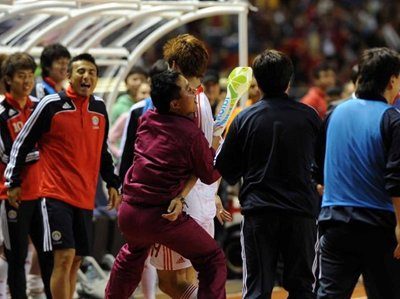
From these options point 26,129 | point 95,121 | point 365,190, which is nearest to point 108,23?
point 95,121

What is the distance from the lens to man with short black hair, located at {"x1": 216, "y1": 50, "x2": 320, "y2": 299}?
754 centimetres

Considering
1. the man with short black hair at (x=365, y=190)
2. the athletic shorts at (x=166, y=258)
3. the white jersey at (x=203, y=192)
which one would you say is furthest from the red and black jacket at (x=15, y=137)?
the man with short black hair at (x=365, y=190)

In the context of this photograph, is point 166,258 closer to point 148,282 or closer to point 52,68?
point 148,282

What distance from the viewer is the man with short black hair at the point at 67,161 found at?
8.92m

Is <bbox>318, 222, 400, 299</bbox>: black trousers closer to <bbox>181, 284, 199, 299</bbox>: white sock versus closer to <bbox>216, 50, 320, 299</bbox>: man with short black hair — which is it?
<bbox>216, 50, 320, 299</bbox>: man with short black hair

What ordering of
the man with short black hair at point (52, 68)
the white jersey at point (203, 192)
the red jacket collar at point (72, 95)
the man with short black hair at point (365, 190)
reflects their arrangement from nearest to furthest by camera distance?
the man with short black hair at point (365, 190) < the white jersey at point (203, 192) < the red jacket collar at point (72, 95) < the man with short black hair at point (52, 68)

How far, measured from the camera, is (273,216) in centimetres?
754

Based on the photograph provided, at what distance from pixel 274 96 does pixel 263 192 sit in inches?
24.6

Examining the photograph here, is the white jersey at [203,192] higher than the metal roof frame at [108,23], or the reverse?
the metal roof frame at [108,23]

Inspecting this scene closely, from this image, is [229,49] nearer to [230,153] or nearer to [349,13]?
[349,13]

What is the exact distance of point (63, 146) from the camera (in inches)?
356

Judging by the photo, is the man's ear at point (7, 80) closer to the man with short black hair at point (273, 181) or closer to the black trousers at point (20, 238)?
the black trousers at point (20, 238)

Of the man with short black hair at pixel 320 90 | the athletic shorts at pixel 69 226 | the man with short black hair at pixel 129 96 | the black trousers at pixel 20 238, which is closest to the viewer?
the athletic shorts at pixel 69 226

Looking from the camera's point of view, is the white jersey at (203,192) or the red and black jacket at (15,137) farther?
the red and black jacket at (15,137)
